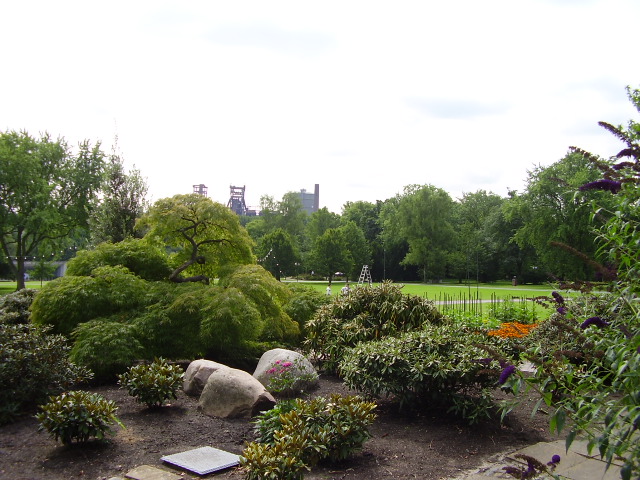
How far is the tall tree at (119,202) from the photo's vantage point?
13133 millimetres

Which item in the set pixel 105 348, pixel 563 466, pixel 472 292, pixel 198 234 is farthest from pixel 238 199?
pixel 563 466

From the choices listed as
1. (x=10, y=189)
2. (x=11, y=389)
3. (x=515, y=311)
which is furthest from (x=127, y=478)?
(x=10, y=189)

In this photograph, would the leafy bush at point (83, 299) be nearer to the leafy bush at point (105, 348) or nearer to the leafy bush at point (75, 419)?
the leafy bush at point (105, 348)

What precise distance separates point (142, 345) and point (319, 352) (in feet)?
8.83

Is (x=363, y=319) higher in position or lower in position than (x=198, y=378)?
higher

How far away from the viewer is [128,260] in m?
9.06

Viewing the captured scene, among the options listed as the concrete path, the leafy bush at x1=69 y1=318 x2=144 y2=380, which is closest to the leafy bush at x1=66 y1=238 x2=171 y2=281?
the leafy bush at x1=69 y1=318 x2=144 y2=380

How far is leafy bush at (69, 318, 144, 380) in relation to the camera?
6.73 meters

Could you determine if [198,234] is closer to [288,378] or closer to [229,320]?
[229,320]

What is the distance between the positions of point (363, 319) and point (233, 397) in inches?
100

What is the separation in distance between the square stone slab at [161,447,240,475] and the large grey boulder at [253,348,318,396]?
170 centimetres

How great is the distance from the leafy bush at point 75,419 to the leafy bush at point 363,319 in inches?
134

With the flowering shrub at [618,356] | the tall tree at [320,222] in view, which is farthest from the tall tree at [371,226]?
the flowering shrub at [618,356]

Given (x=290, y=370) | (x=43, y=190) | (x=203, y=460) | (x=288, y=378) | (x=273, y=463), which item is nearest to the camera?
(x=273, y=463)
